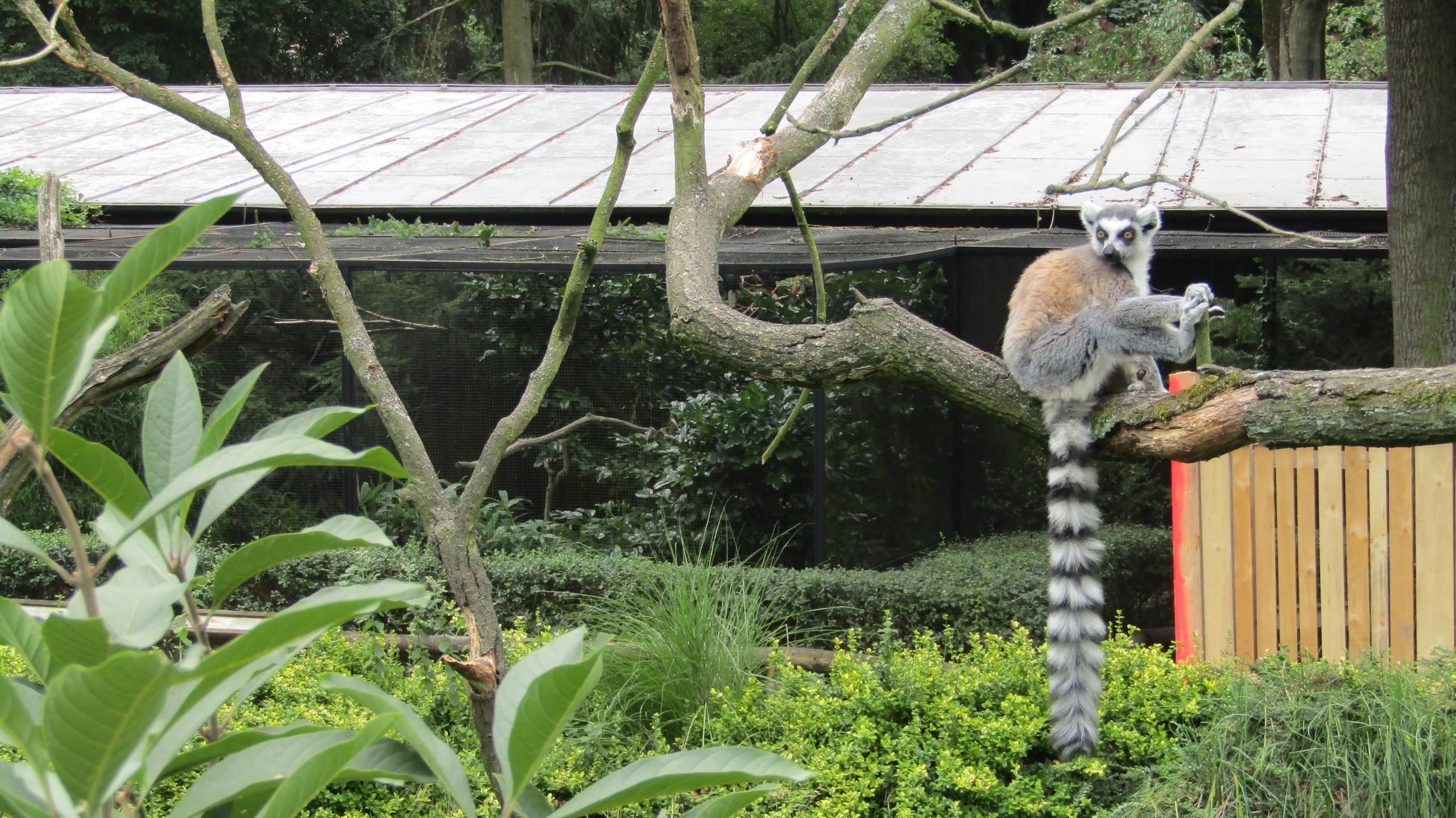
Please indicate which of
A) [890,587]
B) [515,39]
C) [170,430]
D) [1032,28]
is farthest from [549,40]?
[170,430]

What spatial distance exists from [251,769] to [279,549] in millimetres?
213

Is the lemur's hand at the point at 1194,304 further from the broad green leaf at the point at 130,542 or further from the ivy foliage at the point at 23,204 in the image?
the ivy foliage at the point at 23,204

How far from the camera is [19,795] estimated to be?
37.8 inches

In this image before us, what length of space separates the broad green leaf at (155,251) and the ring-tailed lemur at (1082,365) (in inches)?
89.1

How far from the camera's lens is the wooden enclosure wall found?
4.32 metres

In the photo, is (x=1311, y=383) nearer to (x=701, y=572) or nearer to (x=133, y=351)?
(x=133, y=351)

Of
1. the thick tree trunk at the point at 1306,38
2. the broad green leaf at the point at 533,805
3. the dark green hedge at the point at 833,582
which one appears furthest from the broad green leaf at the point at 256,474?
the thick tree trunk at the point at 1306,38

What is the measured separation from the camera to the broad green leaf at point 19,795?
938 mm

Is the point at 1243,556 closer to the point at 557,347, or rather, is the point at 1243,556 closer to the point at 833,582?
the point at 833,582

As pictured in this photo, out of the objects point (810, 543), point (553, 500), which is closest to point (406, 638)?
point (553, 500)

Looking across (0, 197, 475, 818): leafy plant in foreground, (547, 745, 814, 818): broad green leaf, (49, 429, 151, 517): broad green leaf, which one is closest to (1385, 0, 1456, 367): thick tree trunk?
(547, 745, 814, 818): broad green leaf

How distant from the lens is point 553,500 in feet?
22.1

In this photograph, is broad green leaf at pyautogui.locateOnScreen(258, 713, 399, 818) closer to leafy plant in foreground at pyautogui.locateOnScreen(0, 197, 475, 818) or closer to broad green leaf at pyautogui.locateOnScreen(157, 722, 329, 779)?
leafy plant in foreground at pyautogui.locateOnScreen(0, 197, 475, 818)

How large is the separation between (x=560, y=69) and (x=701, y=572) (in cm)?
1771
